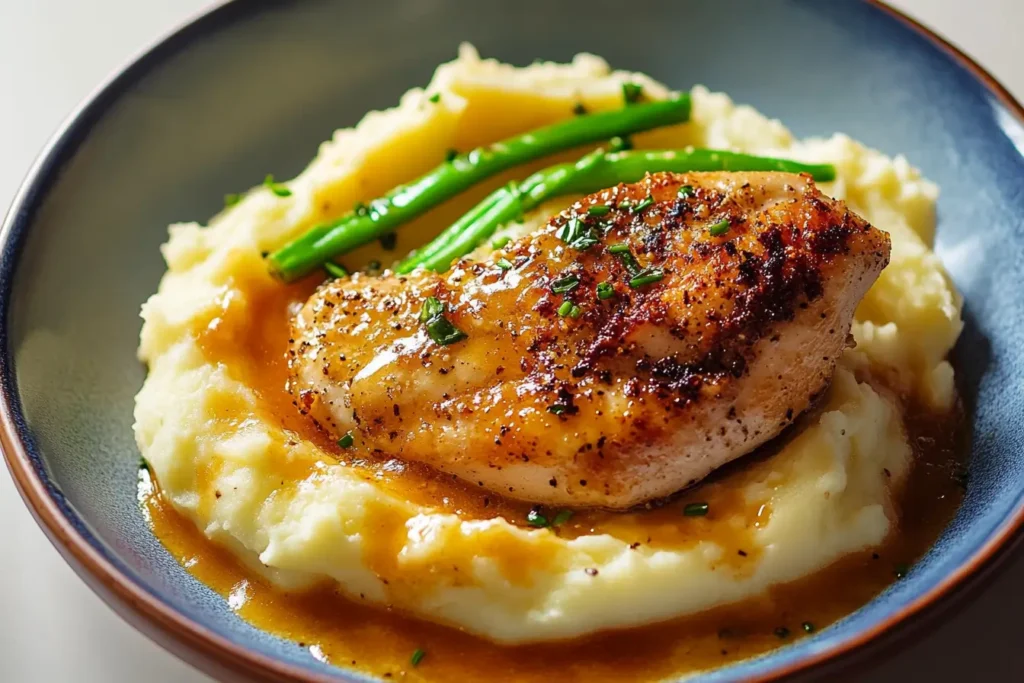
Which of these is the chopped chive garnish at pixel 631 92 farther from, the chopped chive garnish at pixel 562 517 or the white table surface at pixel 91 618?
the white table surface at pixel 91 618

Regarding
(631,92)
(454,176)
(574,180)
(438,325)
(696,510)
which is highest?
(631,92)

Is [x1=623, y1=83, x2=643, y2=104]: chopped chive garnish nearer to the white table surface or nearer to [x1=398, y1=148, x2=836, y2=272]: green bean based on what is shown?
[x1=398, y1=148, x2=836, y2=272]: green bean

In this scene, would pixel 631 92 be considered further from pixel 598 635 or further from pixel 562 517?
pixel 598 635

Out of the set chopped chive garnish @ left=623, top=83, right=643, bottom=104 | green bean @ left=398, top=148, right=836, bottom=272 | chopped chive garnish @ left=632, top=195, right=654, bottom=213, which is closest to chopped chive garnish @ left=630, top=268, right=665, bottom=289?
chopped chive garnish @ left=632, top=195, right=654, bottom=213

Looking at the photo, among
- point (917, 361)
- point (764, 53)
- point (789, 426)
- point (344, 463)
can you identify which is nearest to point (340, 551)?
point (344, 463)

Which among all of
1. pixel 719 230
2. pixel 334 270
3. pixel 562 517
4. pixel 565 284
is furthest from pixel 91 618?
pixel 719 230

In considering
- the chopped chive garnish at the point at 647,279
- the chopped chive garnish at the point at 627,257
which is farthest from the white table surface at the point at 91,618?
the chopped chive garnish at the point at 627,257
